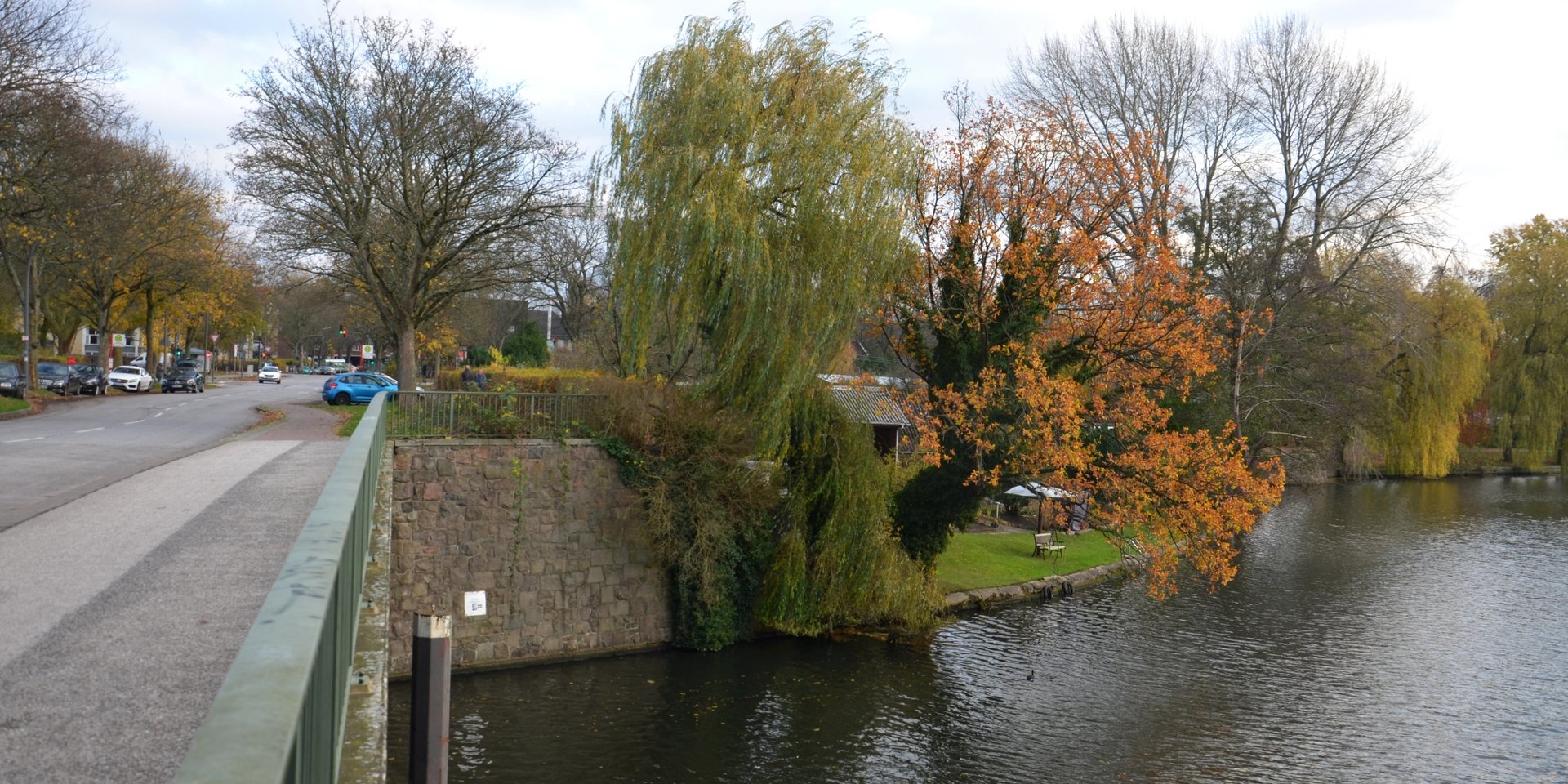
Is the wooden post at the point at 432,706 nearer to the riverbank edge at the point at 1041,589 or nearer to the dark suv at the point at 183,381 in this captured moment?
the riverbank edge at the point at 1041,589

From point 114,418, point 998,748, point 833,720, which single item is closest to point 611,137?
point 833,720

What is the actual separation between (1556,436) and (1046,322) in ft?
136

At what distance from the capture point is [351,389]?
38.5m

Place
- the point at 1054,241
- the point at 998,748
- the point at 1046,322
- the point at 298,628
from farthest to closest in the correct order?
1. the point at 1046,322
2. the point at 1054,241
3. the point at 998,748
4. the point at 298,628

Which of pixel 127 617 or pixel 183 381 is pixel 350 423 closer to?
pixel 127 617

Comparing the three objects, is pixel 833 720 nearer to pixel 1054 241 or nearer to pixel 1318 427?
pixel 1054 241

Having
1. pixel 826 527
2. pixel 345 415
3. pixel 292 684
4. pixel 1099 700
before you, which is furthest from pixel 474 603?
pixel 292 684

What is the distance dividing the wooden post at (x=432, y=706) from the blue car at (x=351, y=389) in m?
30.6

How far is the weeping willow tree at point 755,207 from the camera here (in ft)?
65.0

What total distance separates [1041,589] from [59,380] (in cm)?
3441

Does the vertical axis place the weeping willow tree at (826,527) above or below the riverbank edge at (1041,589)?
above

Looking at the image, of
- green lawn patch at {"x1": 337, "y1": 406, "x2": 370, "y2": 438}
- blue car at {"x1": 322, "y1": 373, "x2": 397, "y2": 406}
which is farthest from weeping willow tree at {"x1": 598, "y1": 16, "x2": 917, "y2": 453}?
blue car at {"x1": 322, "y1": 373, "x2": 397, "y2": 406}

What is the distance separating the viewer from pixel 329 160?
28688 millimetres

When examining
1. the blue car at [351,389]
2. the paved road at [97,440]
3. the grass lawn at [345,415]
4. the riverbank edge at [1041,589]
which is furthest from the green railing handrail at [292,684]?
the blue car at [351,389]
